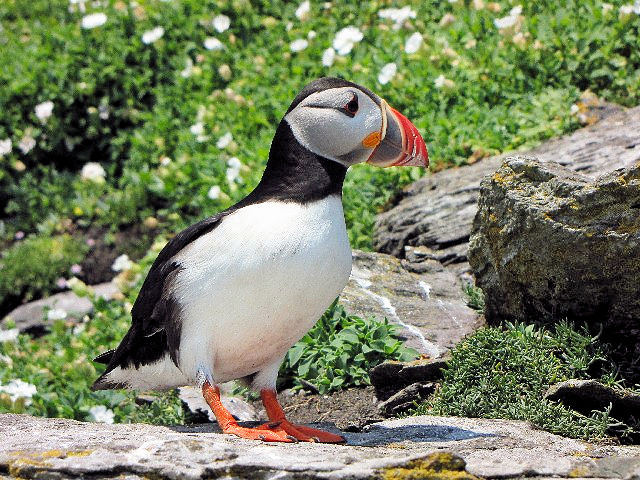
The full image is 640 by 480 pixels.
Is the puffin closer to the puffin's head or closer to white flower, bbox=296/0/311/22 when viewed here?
the puffin's head

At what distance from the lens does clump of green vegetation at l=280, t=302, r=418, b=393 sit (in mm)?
6238

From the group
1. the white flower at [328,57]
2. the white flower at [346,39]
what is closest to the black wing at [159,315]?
the white flower at [328,57]

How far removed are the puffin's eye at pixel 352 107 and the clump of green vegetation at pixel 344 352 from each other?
6.10 ft

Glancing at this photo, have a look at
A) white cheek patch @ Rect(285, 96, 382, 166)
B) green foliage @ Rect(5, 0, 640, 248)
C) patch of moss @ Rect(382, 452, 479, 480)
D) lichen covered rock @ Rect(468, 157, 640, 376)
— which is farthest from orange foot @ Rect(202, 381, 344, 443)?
green foliage @ Rect(5, 0, 640, 248)

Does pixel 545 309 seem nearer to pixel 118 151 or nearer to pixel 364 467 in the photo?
pixel 364 467

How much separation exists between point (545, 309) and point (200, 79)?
6.42 metres

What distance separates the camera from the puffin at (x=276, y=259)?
4578mm

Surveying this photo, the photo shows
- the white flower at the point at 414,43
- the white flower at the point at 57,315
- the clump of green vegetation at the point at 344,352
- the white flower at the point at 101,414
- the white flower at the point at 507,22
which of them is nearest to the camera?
the clump of green vegetation at the point at 344,352

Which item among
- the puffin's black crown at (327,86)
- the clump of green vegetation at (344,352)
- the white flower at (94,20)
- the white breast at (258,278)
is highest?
the white flower at (94,20)

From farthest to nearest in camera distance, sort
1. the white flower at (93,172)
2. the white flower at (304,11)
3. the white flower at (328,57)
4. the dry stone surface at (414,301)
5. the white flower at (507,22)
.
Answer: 1. the white flower at (304,11)
2. the white flower at (93,172)
3. the white flower at (328,57)
4. the white flower at (507,22)
5. the dry stone surface at (414,301)

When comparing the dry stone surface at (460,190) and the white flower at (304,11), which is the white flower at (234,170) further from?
the white flower at (304,11)

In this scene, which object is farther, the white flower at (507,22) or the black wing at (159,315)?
the white flower at (507,22)

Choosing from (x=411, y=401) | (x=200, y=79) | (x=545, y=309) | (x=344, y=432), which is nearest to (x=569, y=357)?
(x=545, y=309)

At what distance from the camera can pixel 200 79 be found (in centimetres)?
1118
